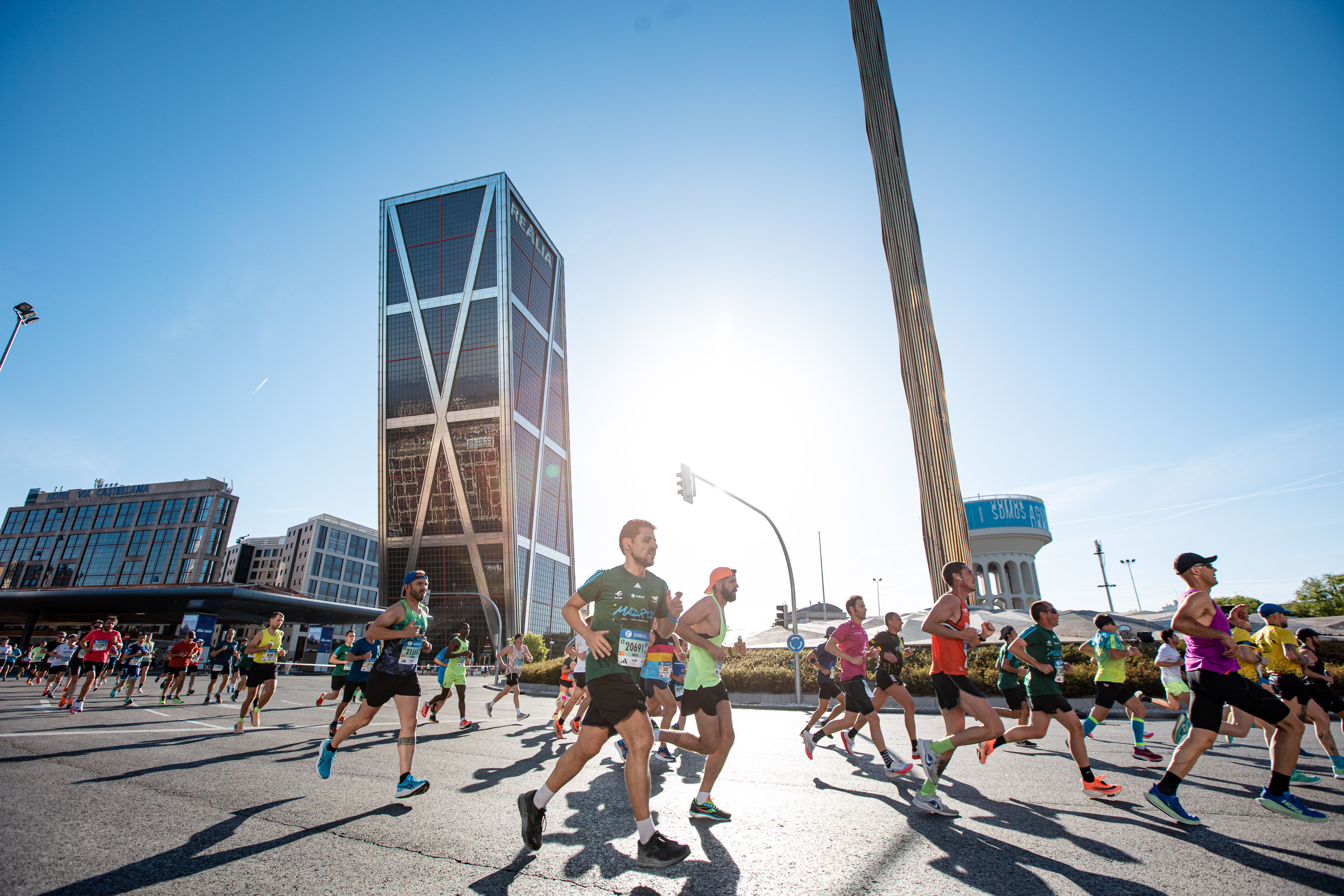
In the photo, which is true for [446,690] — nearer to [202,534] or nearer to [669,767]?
[669,767]

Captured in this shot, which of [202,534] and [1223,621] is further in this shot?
[202,534]

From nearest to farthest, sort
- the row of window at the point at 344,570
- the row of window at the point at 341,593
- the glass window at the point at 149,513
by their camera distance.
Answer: the glass window at the point at 149,513, the row of window at the point at 341,593, the row of window at the point at 344,570

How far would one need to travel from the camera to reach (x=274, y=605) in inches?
1786

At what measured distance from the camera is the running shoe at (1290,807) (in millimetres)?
3953

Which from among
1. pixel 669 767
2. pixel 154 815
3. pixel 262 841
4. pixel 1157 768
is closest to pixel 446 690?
pixel 669 767

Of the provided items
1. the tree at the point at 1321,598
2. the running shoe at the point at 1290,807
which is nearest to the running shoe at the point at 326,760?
the running shoe at the point at 1290,807

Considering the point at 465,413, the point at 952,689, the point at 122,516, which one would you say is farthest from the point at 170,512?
the point at 952,689

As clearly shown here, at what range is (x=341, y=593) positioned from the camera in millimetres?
105688

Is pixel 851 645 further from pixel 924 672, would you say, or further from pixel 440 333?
pixel 440 333

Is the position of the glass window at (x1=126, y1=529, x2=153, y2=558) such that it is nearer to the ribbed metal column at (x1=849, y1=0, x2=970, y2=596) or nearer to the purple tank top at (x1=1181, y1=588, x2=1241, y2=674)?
the ribbed metal column at (x1=849, y1=0, x2=970, y2=596)

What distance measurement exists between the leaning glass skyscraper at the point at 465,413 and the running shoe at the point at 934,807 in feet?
238

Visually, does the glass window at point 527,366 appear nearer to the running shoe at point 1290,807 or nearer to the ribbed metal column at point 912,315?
the ribbed metal column at point 912,315

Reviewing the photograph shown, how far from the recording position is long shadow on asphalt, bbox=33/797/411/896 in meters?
2.62

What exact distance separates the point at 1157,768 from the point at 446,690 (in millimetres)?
9849
